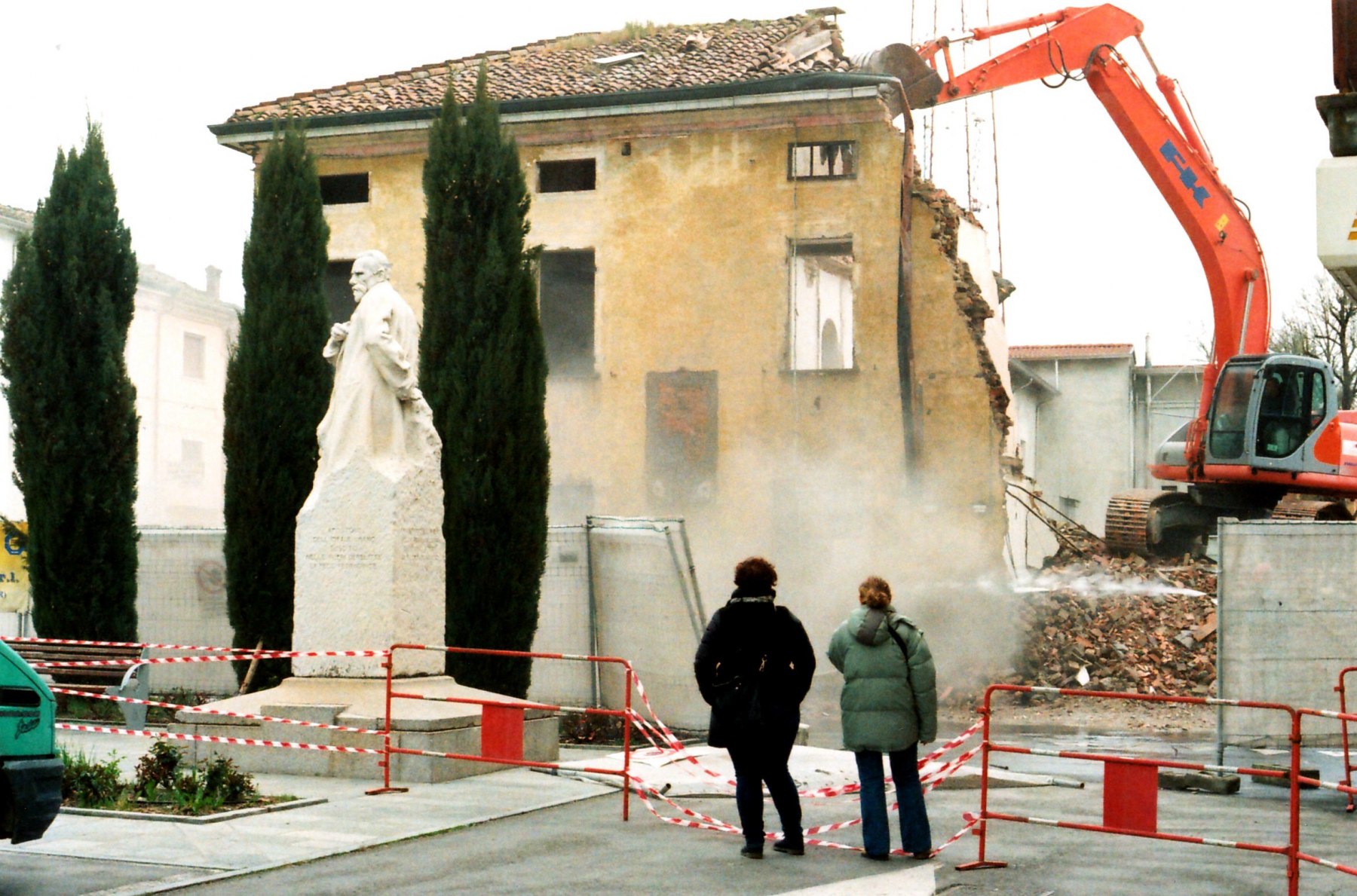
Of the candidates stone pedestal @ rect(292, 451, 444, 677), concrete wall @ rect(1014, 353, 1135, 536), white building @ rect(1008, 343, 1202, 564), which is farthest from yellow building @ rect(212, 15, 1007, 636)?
concrete wall @ rect(1014, 353, 1135, 536)

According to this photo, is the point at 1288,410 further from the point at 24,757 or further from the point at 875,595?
the point at 24,757

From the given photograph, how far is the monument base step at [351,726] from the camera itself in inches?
492

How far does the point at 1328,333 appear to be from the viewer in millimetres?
46906

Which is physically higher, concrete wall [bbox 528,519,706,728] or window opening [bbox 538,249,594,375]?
window opening [bbox 538,249,594,375]

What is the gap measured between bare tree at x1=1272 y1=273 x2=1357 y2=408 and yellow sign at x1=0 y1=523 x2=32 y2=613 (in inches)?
1409

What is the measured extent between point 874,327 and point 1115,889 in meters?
19.7

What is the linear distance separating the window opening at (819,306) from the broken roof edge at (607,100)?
8.80ft

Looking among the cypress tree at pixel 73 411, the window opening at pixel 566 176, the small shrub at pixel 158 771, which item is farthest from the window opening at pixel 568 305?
the small shrub at pixel 158 771

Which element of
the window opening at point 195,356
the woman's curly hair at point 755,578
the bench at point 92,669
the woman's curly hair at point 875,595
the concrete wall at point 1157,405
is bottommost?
the bench at point 92,669

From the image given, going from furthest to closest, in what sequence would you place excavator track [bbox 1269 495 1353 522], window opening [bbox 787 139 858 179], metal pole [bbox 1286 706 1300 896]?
window opening [bbox 787 139 858 179]
excavator track [bbox 1269 495 1353 522]
metal pole [bbox 1286 706 1300 896]

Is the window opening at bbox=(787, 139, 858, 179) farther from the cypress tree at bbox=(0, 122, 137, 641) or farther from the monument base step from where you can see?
the monument base step

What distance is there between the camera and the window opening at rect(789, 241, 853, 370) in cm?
2828

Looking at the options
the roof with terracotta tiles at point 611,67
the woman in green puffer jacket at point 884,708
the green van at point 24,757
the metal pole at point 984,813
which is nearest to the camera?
the green van at point 24,757

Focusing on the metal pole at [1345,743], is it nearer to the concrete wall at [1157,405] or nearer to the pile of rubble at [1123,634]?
the pile of rubble at [1123,634]
